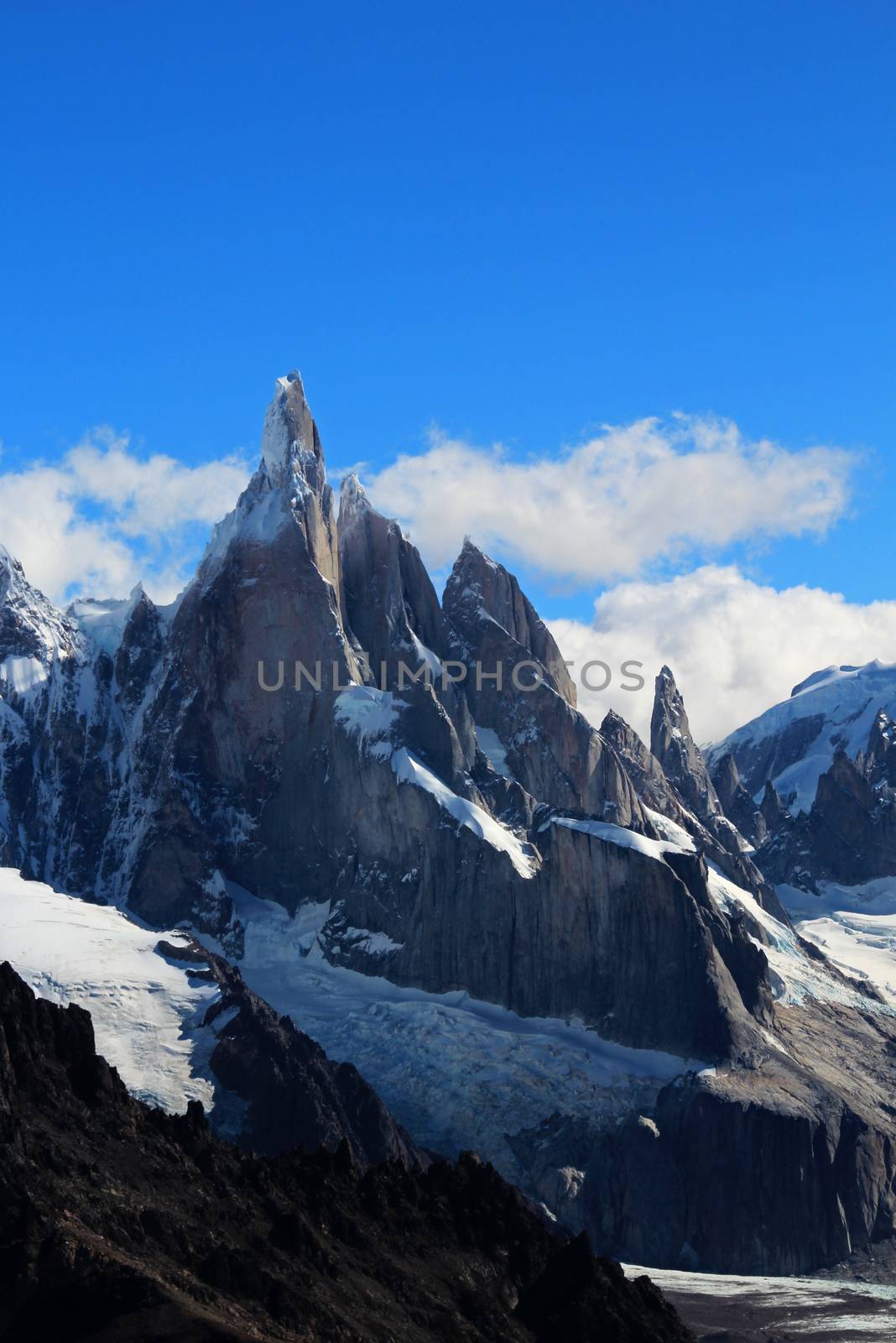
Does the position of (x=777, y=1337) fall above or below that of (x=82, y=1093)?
below

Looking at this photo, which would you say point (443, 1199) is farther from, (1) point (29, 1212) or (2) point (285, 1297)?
(1) point (29, 1212)

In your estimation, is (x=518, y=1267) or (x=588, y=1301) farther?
(x=518, y=1267)

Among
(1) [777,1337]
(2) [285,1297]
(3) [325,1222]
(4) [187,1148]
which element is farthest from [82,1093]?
(1) [777,1337]

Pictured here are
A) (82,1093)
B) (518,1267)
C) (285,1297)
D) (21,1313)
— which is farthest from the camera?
(518,1267)

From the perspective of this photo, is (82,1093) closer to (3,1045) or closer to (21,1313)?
(3,1045)

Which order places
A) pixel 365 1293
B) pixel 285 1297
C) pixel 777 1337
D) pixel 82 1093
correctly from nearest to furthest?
pixel 285 1297
pixel 365 1293
pixel 82 1093
pixel 777 1337

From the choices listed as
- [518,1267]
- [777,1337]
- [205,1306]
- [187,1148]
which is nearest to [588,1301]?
[518,1267]

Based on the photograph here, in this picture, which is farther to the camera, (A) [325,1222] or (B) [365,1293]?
(A) [325,1222]
